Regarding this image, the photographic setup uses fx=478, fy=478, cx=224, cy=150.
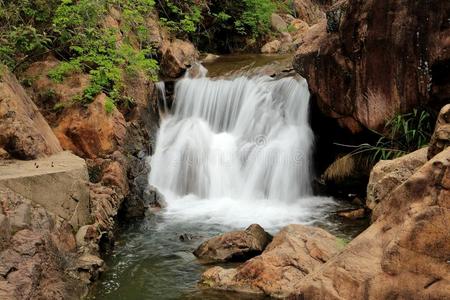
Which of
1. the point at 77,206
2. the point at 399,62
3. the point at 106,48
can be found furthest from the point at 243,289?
the point at 106,48

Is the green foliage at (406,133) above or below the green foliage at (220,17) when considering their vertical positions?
below

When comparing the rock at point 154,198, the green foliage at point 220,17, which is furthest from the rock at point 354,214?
the green foliage at point 220,17

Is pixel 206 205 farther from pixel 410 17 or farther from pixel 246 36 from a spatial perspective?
pixel 246 36

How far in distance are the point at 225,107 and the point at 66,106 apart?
13.4 feet

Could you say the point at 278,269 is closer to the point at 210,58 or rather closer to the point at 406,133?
the point at 406,133

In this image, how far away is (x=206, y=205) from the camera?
974cm

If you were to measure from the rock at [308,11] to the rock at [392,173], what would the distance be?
58.4 ft

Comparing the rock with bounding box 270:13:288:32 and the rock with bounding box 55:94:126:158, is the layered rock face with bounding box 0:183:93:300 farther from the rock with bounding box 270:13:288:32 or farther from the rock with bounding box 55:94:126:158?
the rock with bounding box 270:13:288:32

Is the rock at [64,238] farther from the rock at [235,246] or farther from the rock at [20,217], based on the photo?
the rock at [235,246]

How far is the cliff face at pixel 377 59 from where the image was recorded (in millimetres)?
7340

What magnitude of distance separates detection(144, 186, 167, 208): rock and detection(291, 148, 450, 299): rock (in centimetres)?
620

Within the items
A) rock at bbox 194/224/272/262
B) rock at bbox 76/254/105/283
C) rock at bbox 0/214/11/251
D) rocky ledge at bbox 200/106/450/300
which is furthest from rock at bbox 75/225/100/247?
rocky ledge at bbox 200/106/450/300

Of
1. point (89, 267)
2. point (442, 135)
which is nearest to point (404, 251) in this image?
point (442, 135)

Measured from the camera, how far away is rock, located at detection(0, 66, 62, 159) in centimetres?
711
